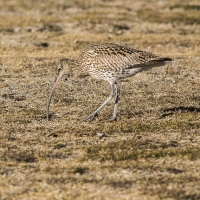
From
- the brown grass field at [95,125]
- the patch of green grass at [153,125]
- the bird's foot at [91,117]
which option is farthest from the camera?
the bird's foot at [91,117]

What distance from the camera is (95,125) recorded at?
34.5 ft

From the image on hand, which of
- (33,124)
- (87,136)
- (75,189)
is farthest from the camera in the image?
(33,124)

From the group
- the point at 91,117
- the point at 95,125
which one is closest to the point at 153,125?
the point at 95,125

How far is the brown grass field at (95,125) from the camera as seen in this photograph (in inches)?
304

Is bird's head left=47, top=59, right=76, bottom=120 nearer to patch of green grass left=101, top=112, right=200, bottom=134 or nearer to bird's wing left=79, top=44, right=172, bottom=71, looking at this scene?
bird's wing left=79, top=44, right=172, bottom=71

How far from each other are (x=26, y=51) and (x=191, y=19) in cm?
785

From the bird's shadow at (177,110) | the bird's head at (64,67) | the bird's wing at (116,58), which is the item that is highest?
the bird's wing at (116,58)

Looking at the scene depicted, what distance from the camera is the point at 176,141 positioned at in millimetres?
9570

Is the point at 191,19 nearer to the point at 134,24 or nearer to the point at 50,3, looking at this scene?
the point at 134,24

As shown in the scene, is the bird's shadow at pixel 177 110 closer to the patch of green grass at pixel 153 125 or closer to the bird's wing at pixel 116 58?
the patch of green grass at pixel 153 125

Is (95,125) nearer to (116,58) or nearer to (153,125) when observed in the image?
(153,125)

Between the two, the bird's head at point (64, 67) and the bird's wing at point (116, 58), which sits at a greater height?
the bird's wing at point (116, 58)

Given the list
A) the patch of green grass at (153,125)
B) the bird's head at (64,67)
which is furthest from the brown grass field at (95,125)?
the bird's head at (64,67)

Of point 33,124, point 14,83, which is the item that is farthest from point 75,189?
point 14,83
